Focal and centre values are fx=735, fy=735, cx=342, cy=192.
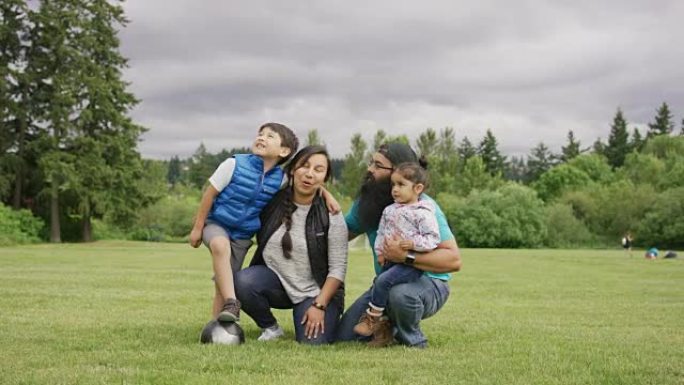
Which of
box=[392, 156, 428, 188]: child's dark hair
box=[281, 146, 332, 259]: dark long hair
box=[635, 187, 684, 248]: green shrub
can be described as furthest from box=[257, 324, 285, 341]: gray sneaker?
box=[635, 187, 684, 248]: green shrub

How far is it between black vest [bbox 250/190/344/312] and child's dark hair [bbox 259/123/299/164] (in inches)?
14.6

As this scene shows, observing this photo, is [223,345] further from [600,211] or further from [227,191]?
[600,211]

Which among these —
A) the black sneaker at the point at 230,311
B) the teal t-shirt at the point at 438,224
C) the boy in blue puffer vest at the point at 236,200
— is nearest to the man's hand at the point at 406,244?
the teal t-shirt at the point at 438,224

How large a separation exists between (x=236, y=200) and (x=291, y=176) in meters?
0.54

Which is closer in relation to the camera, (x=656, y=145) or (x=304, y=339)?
(x=304, y=339)

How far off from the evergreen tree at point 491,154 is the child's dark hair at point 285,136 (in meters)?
102

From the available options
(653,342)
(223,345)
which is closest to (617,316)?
(653,342)

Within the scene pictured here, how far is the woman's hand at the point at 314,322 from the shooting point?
6379 mm

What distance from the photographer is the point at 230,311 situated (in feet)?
20.5

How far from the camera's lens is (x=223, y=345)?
241 inches

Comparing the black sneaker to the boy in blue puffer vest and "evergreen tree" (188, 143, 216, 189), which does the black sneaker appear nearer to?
the boy in blue puffer vest

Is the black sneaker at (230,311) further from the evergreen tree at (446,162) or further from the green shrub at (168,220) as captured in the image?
the evergreen tree at (446,162)

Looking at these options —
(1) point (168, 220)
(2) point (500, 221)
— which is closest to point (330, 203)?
(1) point (168, 220)

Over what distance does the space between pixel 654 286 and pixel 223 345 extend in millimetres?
14302
